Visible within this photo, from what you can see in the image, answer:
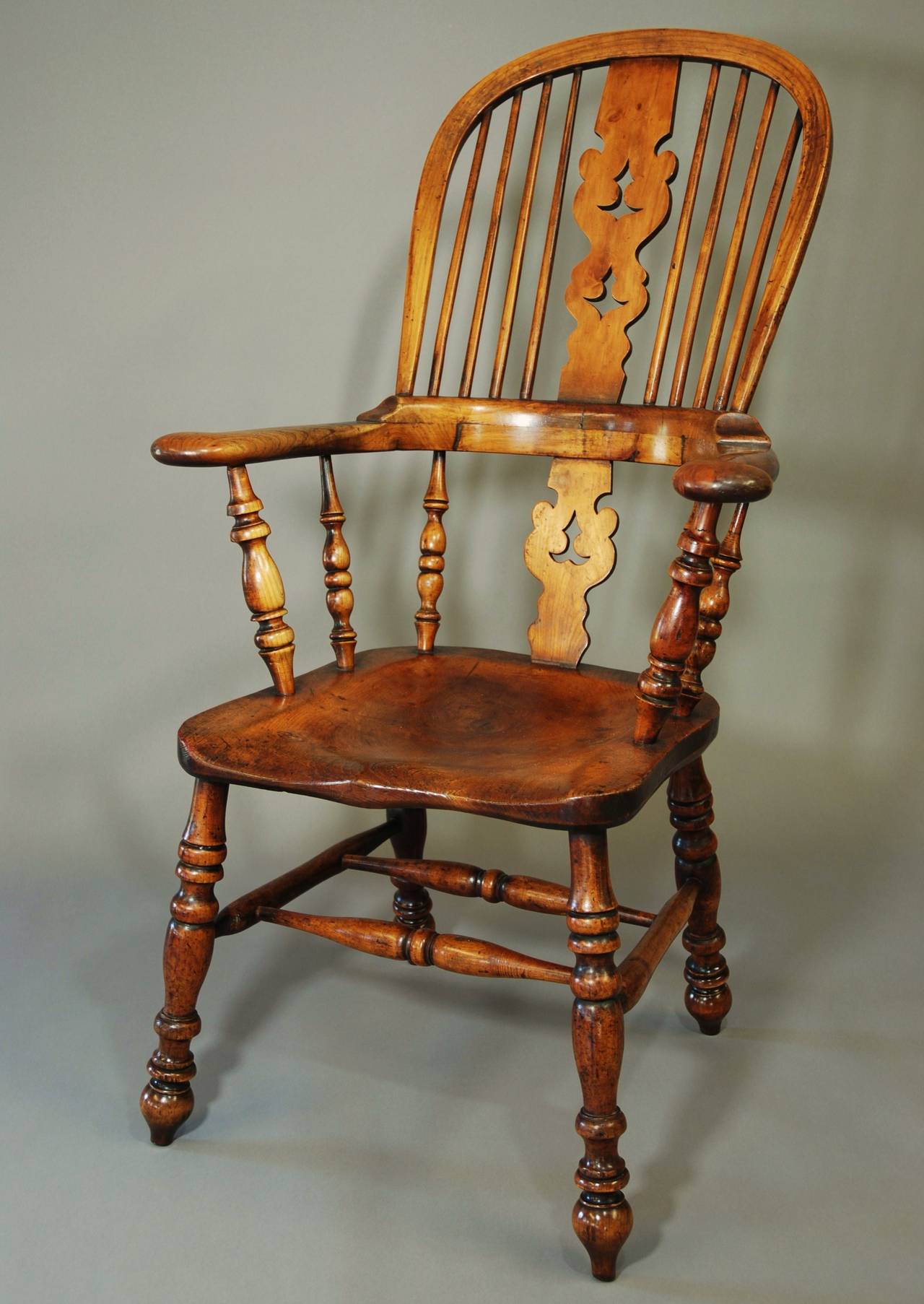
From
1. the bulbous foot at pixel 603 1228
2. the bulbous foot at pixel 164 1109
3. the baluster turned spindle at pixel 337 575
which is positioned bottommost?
the bulbous foot at pixel 164 1109

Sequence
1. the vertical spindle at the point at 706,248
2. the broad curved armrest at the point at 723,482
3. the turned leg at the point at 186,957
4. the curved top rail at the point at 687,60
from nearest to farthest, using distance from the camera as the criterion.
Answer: the broad curved armrest at the point at 723,482
the turned leg at the point at 186,957
the curved top rail at the point at 687,60
the vertical spindle at the point at 706,248

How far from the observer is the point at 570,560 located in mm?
1877

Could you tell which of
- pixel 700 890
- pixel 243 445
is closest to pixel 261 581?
pixel 243 445

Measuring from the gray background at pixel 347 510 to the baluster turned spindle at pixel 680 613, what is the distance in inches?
26.2

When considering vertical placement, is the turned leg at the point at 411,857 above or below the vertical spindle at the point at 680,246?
below

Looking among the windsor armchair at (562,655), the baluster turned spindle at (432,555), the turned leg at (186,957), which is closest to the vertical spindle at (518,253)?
the windsor armchair at (562,655)

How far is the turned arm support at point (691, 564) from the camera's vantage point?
1.30m

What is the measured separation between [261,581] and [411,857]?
63cm

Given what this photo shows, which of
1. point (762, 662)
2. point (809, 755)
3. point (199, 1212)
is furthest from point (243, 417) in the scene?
point (199, 1212)

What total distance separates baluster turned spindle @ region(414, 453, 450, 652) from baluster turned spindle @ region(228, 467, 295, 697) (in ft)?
0.99

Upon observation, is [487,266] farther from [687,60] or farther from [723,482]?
[723,482]

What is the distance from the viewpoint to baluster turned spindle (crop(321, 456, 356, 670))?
1773 mm

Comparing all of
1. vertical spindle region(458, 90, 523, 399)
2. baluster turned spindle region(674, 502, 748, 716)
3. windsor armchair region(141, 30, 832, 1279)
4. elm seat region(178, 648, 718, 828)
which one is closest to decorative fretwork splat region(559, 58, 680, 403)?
windsor armchair region(141, 30, 832, 1279)

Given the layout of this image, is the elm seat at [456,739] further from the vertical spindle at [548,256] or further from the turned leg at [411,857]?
the vertical spindle at [548,256]
